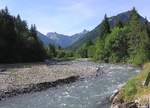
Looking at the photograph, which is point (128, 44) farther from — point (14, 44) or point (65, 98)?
point (65, 98)

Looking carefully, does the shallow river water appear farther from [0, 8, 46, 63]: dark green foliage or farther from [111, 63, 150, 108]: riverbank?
[0, 8, 46, 63]: dark green foliage

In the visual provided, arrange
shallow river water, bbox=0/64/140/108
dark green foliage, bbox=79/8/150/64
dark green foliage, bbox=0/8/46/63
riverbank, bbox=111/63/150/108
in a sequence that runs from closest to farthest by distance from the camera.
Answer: riverbank, bbox=111/63/150/108
shallow river water, bbox=0/64/140/108
dark green foliage, bbox=79/8/150/64
dark green foliage, bbox=0/8/46/63

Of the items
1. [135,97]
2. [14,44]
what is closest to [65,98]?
[135,97]

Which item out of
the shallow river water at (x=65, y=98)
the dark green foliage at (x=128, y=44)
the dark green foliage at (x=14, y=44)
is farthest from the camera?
the dark green foliage at (x=14, y=44)

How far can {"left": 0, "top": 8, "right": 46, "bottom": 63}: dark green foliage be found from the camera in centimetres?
10891

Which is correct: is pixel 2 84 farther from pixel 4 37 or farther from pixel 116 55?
pixel 116 55

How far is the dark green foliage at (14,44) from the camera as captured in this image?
357 feet

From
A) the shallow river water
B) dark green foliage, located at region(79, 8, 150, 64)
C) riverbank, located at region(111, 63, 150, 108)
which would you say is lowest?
the shallow river water

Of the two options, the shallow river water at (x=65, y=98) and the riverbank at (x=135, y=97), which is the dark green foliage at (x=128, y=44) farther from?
the riverbank at (x=135, y=97)

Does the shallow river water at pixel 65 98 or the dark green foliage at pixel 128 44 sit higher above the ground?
the dark green foliage at pixel 128 44

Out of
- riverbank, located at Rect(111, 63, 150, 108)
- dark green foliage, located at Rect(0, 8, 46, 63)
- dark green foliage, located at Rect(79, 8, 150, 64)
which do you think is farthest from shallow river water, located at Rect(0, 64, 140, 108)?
dark green foliage, located at Rect(0, 8, 46, 63)

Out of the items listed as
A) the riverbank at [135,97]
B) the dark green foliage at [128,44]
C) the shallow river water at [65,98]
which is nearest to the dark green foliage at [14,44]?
the dark green foliage at [128,44]

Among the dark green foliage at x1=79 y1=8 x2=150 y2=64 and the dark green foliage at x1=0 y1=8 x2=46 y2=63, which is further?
the dark green foliage at x1=0 y1=8 x2=46 y2=63

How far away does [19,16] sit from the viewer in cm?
14438
